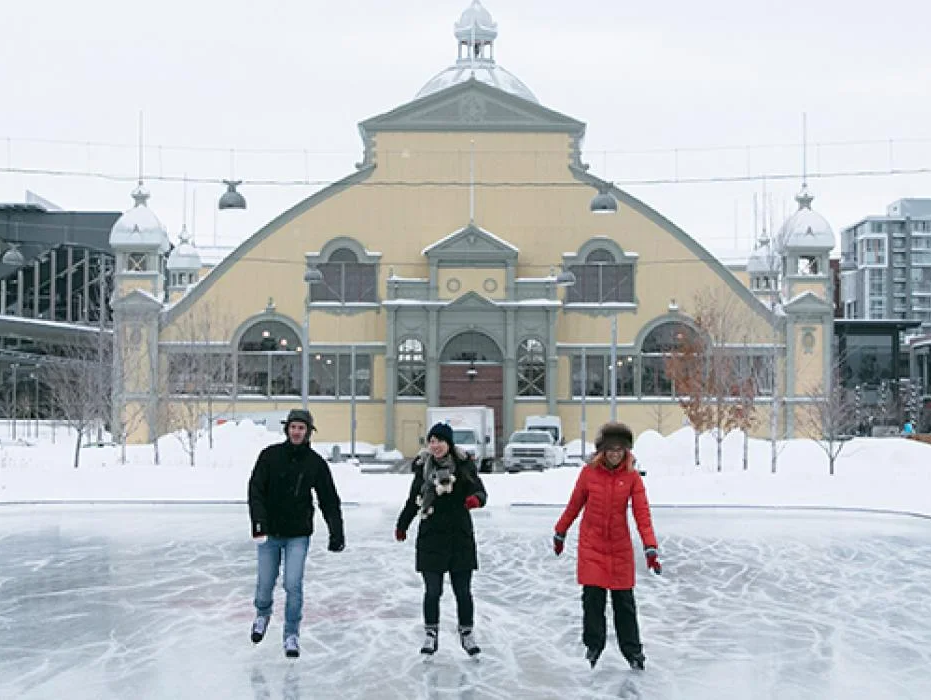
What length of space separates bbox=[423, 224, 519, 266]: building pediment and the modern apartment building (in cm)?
→ 8790

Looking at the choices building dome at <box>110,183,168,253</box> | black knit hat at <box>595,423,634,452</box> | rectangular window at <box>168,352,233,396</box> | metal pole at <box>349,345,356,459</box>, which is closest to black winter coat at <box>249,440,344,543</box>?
black knit hat at <box>595,423,634,452</box>

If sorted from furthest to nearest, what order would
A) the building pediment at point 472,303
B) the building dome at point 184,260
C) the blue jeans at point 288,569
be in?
the building dome at point 184,260 → the building pediment at point 472,303 → the blue jeans at point 288,569

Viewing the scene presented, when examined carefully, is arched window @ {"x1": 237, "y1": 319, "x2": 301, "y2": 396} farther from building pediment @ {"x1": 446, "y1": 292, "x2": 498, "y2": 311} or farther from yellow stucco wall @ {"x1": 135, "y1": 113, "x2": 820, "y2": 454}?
building pediment @ {"x1": 446, "y1": 292, "x2": 498, "y2": 311}

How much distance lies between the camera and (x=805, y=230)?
48.7 meters

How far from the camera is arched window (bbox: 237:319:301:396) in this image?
161 ft

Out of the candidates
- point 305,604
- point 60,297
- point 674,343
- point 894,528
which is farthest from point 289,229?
point 60,297

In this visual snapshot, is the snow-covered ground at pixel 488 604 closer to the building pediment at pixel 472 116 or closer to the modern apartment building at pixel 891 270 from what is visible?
the building pediment at pixel 472 116

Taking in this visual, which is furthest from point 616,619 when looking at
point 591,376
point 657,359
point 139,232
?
point 139,232

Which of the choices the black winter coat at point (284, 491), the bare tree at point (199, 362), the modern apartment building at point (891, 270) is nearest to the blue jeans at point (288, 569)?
the black winter coat at point (284, 491)

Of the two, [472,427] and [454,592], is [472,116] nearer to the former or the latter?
[472,427]

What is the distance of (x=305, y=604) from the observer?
13211 mm

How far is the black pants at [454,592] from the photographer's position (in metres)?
10.1

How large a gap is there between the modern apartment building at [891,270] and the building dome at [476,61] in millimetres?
79251

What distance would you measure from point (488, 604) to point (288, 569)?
3.88 meters
